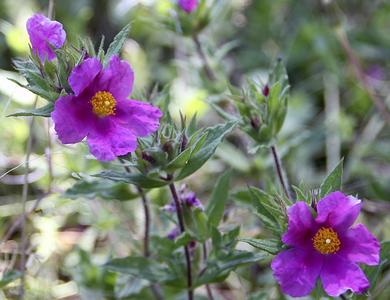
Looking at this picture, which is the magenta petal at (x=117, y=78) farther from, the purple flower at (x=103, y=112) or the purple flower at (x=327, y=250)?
the purple flower at (x=327, y=250)

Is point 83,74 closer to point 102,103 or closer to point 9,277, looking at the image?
point 102,103

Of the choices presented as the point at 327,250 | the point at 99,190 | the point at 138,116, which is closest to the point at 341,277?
the point at 327,250

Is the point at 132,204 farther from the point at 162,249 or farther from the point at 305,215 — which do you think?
the point at 305,215

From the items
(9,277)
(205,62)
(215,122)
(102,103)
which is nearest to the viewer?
(102,103)

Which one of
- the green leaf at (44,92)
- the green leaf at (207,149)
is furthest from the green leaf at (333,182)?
the green leaf at (44,92)

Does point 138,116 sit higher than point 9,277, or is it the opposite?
point 138,116

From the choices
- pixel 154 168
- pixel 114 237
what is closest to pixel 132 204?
pixel 114 237

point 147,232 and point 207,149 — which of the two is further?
point 147,232

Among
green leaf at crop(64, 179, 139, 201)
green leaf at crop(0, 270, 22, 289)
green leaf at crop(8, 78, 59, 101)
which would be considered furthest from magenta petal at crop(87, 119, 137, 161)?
green leaf at crop(0, 270, 22, 289)

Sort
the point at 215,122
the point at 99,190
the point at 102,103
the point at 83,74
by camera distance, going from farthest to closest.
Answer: the point at 215,122
the point at 99,190
the point at 102,103
the point at 83,74
